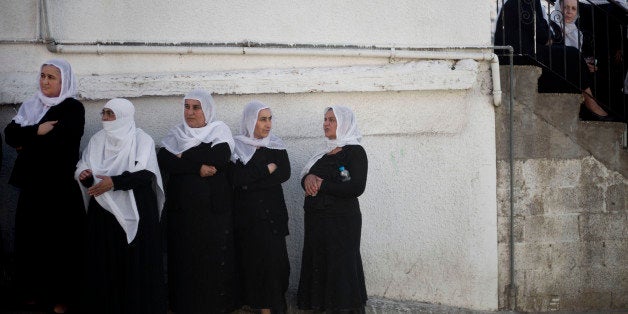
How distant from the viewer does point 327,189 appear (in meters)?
6.04

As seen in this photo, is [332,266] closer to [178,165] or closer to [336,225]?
[336,225]

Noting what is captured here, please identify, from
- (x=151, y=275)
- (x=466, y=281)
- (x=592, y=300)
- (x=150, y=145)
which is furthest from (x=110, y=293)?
(x=592, y=300)

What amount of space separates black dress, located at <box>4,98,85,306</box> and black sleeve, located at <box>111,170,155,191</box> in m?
0.50

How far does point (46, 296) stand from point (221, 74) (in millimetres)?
2182

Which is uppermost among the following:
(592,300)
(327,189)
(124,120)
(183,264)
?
(124,120)

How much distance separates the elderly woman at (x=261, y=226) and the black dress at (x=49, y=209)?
115cm

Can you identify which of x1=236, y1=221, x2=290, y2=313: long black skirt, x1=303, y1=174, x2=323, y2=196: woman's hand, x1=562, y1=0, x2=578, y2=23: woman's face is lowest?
x1=236, y1=221, x2=290, y2=313: long black skirt

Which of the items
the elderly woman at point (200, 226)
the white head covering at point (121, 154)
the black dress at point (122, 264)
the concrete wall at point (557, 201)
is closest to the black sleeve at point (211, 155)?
the elderly woman at point (200, 226)

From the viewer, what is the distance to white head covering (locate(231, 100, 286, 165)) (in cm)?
630

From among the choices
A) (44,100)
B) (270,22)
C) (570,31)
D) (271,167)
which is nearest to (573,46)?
(570,31)

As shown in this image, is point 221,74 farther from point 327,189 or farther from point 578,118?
point 578,118

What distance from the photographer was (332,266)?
6.04 metres

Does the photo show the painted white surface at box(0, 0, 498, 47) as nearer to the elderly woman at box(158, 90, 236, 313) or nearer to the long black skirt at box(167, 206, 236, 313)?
the elderly woman at box(158, 90, 236, 313)

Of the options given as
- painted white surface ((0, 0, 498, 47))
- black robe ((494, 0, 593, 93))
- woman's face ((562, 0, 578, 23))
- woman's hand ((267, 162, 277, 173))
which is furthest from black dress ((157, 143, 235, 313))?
woman's face ((562, 0, 578, 23))
